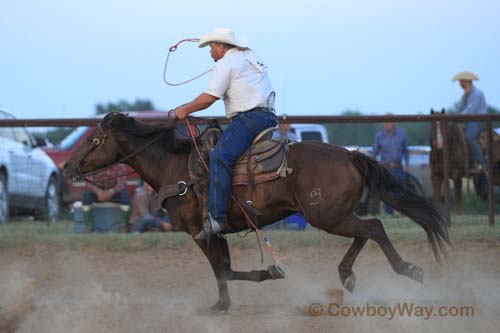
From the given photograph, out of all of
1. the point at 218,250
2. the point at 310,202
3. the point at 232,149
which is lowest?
the point at 218,250

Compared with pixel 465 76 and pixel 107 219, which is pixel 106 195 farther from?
pixel 465 76

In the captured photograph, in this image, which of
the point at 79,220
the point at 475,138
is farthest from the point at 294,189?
the point at 475,138

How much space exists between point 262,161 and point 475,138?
639 cm

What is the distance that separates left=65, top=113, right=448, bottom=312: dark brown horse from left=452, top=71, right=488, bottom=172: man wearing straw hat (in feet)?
18.2

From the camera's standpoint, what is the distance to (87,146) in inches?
335

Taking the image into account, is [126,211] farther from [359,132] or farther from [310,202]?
[310,202]

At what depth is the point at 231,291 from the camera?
955 centimetres

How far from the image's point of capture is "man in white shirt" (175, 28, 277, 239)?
25.6ft

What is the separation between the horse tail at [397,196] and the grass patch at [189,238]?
304 cm

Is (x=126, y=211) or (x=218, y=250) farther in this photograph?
(x=126, y=211)

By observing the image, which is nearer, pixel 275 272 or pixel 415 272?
pixel 415 272

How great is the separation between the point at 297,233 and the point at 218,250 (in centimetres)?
328

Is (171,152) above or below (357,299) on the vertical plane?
above

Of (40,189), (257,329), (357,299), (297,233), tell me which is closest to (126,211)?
(40,189)
